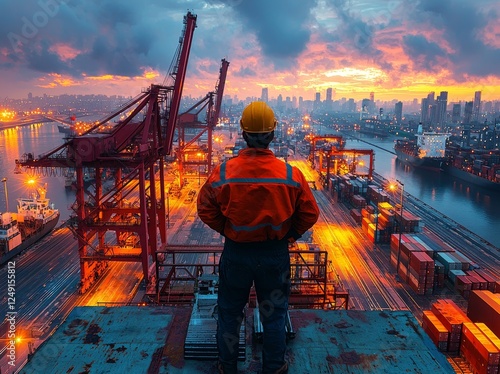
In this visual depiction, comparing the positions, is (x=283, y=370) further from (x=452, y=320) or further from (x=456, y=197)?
(x=456, y=197)

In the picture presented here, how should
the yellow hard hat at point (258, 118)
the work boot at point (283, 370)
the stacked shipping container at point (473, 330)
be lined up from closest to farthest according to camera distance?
the yellow hard hat at point (258, 118) → the work boot at point (283, 370) → the stacked shipping container at point (473, 330)

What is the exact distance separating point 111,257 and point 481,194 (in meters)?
40.3

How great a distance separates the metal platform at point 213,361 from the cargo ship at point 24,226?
18917 millimetres

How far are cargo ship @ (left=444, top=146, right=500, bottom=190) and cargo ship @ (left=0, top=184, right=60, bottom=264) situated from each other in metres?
44.1

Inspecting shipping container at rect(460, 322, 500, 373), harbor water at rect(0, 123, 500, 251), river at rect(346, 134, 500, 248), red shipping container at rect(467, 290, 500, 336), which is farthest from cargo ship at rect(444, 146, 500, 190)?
shipping container at rect(460, 322, 500, 373)

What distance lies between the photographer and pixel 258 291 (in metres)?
2.86

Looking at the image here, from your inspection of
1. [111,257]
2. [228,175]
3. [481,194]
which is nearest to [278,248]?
[228,175]

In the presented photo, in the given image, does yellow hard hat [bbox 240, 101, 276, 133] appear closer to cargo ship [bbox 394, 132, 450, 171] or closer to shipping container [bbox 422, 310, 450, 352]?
shipping container [bbox 422, 310, 450, 352]

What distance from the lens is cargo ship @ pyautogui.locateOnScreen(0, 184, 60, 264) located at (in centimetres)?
1938

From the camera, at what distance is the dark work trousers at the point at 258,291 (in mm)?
2713

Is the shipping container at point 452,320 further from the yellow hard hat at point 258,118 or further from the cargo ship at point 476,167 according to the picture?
the cargo ship at point 476,167

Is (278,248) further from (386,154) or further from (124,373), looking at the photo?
(386,154)

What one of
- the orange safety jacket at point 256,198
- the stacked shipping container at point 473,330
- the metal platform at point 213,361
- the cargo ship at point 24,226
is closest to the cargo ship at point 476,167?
the stacked shipping container at point 473,330

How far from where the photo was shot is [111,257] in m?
15.8
